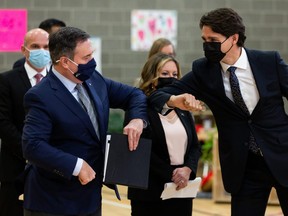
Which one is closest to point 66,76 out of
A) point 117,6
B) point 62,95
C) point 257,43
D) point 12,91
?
point 62,95

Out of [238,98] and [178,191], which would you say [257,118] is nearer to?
[238,98]

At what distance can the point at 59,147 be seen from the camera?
309 cm

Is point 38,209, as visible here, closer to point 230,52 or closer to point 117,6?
point 230,52

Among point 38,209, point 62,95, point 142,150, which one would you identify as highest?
point 62,95

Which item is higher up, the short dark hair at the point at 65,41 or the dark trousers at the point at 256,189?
the short dark hair at the point at 65,41

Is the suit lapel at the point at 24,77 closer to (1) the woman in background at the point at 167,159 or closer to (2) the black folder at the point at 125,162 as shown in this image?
(1) the woman in background at the point at 167,159

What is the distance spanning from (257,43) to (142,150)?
6.13m

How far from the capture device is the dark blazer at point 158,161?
3.99 meters

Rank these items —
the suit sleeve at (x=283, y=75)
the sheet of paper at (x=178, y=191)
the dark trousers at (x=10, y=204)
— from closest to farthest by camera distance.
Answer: the suit sleeve at (x=283, y=75), the sheet of paper at (x=178, y=191), the dark trousers at (x=10, y=204)

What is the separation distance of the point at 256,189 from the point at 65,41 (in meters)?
1.32

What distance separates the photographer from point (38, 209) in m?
3.12

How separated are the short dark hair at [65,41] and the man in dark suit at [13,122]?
1.26m

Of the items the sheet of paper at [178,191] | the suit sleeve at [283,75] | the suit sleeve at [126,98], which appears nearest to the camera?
the suit sleeve at [126,98]

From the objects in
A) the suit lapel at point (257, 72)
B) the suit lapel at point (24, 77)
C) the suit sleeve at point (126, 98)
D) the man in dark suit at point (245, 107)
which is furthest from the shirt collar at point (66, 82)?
the suit lapel at point (24, 77)
